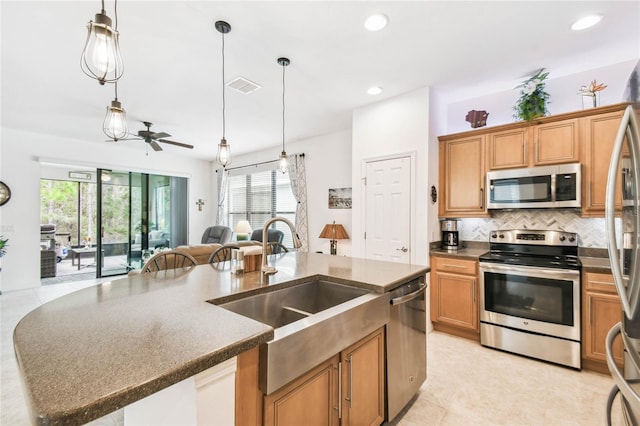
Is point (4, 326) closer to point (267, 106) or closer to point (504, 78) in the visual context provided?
point (267, 106)

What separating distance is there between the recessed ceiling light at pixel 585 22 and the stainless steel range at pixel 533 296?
5.97ft

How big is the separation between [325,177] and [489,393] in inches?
151

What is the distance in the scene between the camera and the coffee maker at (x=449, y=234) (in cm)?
350

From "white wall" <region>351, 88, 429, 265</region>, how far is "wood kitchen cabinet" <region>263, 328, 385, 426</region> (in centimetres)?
196

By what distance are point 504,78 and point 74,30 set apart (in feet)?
13.6

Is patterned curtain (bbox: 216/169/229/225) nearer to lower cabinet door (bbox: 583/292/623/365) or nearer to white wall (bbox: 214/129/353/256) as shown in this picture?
white wall (bbox: 214/129/353/256)

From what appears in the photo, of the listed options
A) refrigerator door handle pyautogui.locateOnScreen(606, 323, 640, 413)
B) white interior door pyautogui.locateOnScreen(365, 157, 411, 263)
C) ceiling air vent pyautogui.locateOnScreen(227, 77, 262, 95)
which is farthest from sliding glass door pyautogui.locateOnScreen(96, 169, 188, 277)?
refrigerator door handle pyautogui.locateOnScreen(606, 323, 640, 413)

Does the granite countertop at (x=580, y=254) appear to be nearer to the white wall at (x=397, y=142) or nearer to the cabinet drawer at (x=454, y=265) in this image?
the cabinet drawer at (x=454, y=265)

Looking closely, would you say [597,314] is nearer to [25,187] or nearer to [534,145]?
[534,145]

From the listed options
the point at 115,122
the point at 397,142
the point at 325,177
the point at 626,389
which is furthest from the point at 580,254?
the point at 115,122

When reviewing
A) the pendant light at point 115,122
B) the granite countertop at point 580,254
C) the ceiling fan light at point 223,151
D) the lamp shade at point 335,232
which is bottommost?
the granite countertop at point 580,254

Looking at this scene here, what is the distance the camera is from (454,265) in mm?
3152

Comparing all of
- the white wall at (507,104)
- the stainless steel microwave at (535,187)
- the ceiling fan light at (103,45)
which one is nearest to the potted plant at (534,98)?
the white wall at (507,104)

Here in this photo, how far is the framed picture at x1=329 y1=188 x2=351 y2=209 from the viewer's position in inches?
191
